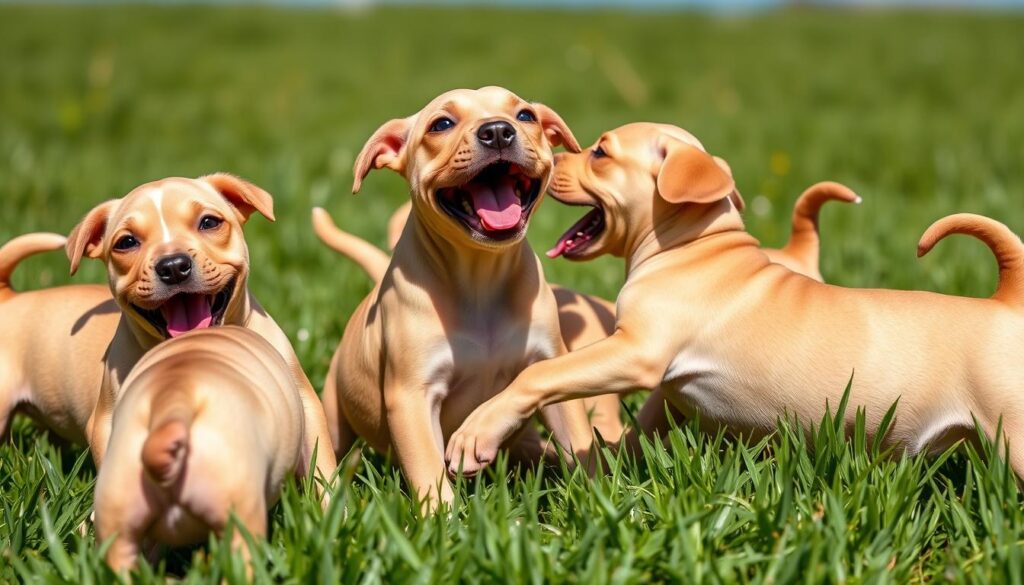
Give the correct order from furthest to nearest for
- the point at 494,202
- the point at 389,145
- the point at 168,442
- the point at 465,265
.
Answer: the point at 389,145 → the point at 465,265 → the point at 494,202 → the point at 168,442

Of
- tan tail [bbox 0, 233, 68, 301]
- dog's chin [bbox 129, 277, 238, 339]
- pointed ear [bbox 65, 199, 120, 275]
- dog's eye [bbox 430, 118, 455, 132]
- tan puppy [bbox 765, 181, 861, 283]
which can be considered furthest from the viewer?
tan puppy [bbox 765, 181, 861, 283]

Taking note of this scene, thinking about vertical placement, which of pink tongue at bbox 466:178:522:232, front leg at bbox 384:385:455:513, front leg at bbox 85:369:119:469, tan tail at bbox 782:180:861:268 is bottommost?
front leg at bbox 384:385:455:513

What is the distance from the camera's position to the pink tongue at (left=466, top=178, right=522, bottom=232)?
4.03 meters

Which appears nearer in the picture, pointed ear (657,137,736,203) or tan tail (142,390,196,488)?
tan tail (142,390,196,488)

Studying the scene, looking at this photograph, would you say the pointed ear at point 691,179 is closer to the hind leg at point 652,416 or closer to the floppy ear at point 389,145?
the hind leg at point 652,416

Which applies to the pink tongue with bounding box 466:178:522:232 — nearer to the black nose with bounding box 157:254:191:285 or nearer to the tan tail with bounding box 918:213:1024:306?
the black nose with bounding box 157:254:191:285

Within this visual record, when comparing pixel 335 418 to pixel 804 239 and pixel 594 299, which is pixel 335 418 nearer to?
pixel 594 299

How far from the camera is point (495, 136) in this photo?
3941 mm

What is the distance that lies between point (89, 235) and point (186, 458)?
5.23 ft

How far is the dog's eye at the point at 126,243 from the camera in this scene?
395 cm

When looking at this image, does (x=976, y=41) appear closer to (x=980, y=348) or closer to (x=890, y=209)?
(x=890, y=209)

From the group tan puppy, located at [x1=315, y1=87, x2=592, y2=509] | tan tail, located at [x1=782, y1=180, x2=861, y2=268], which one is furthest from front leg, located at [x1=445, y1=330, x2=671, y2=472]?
tan tail, located at [x1=782, y1=180, x2=861, y2=268]

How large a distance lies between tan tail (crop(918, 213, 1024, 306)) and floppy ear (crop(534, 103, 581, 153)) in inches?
57.8

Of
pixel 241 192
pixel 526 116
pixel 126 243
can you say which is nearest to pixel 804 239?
pixel 526 116
